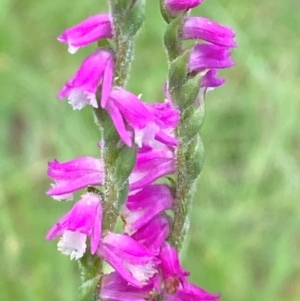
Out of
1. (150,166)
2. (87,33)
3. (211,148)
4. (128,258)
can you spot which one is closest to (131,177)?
(150,166)

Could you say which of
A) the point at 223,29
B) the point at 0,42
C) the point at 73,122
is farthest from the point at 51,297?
the point at 223,29

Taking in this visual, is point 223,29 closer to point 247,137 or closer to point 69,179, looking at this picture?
point 69,179

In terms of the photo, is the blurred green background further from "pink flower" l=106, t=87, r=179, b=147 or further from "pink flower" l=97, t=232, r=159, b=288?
"pink flower" l=106, t=87, r=179, b=147

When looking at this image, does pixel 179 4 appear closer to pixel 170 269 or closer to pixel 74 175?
pixel 74 175

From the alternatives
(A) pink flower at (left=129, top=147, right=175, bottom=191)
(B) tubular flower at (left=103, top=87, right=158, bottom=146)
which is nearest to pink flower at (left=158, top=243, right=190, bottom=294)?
(A) pink flower at (left=129, top=147, right=175, bottom=191)

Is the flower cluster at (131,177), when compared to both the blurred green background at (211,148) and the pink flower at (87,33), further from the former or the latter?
the blurred green background at (211,148)

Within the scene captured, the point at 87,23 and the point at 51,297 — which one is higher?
the point at 87,23
